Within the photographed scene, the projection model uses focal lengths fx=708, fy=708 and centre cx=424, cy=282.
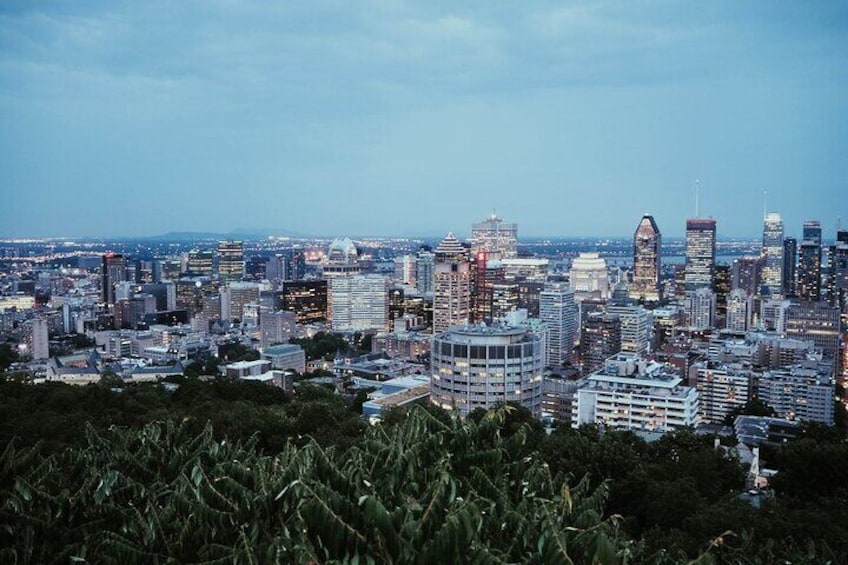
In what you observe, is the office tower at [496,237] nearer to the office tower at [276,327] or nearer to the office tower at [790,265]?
the office tower at [790,265]

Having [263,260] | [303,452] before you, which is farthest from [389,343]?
[263,260]

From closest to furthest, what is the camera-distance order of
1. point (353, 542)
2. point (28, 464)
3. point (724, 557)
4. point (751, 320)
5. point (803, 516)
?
point (353, 542), point (724, 557), point (28, 464), point (803, 516), point (751, 320)

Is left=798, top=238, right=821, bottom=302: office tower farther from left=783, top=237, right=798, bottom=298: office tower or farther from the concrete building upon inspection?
the concrete building

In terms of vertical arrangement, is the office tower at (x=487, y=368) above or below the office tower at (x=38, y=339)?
above

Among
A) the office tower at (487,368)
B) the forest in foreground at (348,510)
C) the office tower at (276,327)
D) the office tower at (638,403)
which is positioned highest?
the forest in foreground at (348,510)

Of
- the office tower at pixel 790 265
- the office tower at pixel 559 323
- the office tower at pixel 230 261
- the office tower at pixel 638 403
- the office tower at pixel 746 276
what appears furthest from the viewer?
the office tower at pixel 230 261

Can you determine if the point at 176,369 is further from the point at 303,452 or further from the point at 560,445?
the point at 303,452

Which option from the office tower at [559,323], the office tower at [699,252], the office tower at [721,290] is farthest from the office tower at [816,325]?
the office tower at [699,252]
